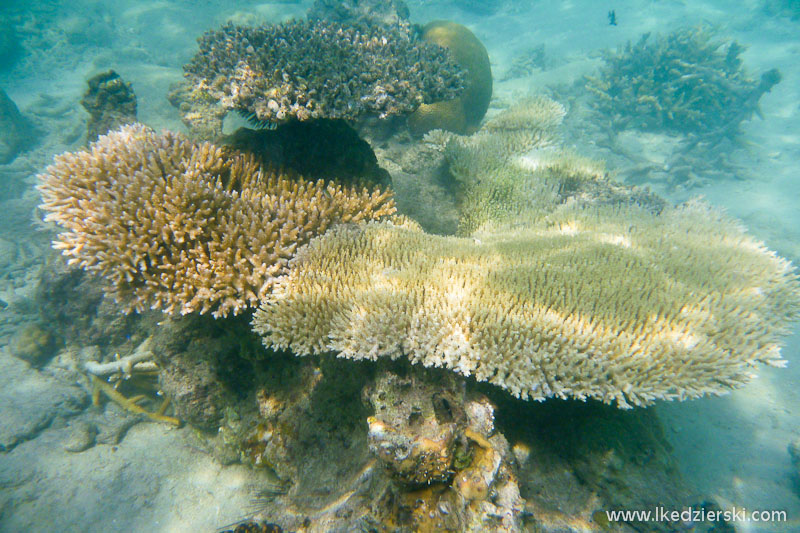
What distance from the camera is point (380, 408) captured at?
7.91 ft

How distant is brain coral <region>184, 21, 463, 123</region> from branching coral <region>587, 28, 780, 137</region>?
964cm

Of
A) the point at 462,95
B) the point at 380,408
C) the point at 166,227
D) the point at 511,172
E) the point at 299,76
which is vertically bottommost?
the point at 380,408

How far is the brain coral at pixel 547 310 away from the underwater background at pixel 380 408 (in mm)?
366

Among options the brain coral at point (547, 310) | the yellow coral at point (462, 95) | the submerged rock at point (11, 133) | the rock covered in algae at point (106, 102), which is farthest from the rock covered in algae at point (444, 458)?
the submerged rock at point (11, 133)

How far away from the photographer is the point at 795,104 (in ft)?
38.3

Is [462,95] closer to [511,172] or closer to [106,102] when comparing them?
[511,172]

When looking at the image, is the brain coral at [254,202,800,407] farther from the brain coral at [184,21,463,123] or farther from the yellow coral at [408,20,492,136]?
the yellow coral at [408,20,492,136]

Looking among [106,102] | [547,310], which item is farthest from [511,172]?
[106,102]

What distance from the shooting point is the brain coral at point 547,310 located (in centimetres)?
239

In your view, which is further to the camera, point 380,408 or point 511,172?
point 511,172

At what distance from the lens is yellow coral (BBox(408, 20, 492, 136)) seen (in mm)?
6992

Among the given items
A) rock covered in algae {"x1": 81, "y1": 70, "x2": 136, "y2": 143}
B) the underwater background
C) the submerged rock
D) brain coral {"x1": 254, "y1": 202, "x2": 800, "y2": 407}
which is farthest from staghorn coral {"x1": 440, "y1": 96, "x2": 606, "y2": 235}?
the submerged rock

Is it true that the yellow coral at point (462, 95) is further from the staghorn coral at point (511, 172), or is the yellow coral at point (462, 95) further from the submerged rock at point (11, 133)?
the submerged rock at point (11, 133)

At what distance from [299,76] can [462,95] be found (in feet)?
16.8
